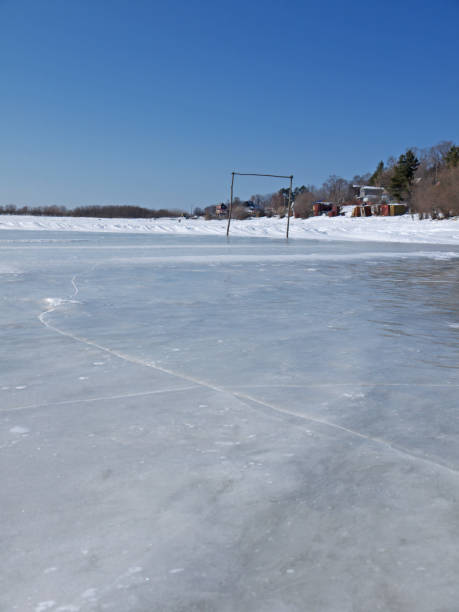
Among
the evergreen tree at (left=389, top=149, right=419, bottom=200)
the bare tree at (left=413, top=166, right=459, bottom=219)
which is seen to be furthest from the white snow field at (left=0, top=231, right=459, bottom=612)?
the evergreen tree at (left=389, top=149, right=419, bottom=200)

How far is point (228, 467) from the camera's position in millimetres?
1757

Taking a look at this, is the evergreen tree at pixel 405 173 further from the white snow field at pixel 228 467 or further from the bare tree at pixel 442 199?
the white snow field at pixel 228 467

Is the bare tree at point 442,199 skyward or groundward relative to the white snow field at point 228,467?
skyward

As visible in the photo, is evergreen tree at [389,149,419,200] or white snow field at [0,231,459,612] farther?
evergreen tree at [389,149,419,200]

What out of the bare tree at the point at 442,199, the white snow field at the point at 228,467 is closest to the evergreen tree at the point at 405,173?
the bare tree at the point at 442,199

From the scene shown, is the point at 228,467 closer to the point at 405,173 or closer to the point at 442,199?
the point at 442,199

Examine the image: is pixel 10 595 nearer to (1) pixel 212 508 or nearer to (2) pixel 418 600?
(1) pixel 212 508

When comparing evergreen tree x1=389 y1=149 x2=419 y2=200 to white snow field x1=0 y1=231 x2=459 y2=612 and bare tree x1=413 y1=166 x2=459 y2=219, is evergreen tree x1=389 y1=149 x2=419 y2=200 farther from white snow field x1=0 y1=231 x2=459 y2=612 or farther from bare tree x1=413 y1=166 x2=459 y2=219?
white snow field x1=0 y1=231 x2=459 y2=612

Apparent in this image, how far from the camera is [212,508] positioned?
1.50 m

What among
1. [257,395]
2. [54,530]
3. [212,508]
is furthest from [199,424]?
[54,530]

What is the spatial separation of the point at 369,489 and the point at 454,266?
31.5ft

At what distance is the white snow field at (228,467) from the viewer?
3.91 feet

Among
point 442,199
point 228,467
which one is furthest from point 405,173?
point 228,467

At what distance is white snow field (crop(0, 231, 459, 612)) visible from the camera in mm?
1192
